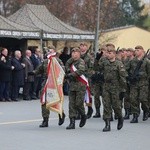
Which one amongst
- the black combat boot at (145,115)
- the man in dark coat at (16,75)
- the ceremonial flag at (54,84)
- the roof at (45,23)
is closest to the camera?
the ceremonial flag at (54,84)

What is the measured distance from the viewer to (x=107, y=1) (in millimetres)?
51594

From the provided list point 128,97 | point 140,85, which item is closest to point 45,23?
point 128,97

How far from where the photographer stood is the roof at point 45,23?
25.0m

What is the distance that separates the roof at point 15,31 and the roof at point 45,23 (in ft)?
2.57

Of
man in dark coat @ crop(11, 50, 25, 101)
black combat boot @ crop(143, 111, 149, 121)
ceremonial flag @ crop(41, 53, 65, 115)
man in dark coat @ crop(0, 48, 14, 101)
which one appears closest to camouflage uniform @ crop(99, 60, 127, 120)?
ceremonial flag @ crop(41, 53, 65, 115)

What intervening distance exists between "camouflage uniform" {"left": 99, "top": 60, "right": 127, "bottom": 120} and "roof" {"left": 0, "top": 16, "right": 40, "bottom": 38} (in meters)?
8.96

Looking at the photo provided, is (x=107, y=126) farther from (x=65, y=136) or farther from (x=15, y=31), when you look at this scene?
(x=15, y=31)

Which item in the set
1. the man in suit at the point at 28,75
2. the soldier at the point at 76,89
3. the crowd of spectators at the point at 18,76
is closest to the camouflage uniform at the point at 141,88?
the soldier at the point at 76,89

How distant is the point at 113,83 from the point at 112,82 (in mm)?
31

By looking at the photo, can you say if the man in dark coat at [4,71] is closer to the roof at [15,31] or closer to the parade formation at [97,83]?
the roof at [15,31]

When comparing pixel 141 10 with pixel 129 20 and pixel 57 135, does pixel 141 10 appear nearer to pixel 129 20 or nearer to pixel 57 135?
pixel 129 20

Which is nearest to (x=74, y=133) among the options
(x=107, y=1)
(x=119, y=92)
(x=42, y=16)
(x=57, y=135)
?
(x=57, y=135)

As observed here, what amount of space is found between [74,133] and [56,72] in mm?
1701

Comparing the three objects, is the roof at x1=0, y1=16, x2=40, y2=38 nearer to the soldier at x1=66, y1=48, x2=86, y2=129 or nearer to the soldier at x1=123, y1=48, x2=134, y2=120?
the soldier at x1=123, y1=48, x2=134, y2=120
